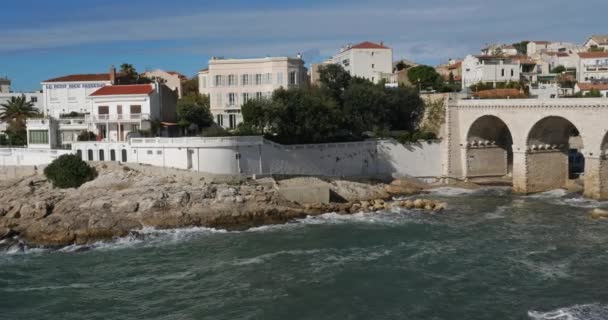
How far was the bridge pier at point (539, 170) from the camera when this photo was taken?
156 ft

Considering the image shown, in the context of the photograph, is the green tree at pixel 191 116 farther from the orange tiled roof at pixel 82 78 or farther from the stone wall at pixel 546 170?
the stone wall at pixel 546 170

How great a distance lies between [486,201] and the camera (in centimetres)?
4450

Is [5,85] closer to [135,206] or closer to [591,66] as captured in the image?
[135,206]

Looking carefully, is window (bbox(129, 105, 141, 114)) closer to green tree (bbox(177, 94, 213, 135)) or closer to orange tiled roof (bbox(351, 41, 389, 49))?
green tree (bbox(177, 94, 213, 135))

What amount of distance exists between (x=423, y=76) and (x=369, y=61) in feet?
26.4

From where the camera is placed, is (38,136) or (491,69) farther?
(491,69)

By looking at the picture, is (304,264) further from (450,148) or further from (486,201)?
(450,148)

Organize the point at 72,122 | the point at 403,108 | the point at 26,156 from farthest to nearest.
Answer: the point at 403,108
the point at 72,122
the point at 26,156

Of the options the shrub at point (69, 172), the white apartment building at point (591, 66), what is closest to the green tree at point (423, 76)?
the white apartment building at point (591, 66)

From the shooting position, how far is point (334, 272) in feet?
90.6

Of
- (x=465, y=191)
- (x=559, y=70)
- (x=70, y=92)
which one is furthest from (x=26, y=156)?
(x=559, y=70)

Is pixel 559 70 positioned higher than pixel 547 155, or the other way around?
pixel 559 70

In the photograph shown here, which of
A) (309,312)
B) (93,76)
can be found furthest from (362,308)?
(93,76)

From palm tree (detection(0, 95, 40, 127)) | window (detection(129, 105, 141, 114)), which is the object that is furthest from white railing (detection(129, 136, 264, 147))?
A: palm tree (detection(0, 95, 40, 127))
